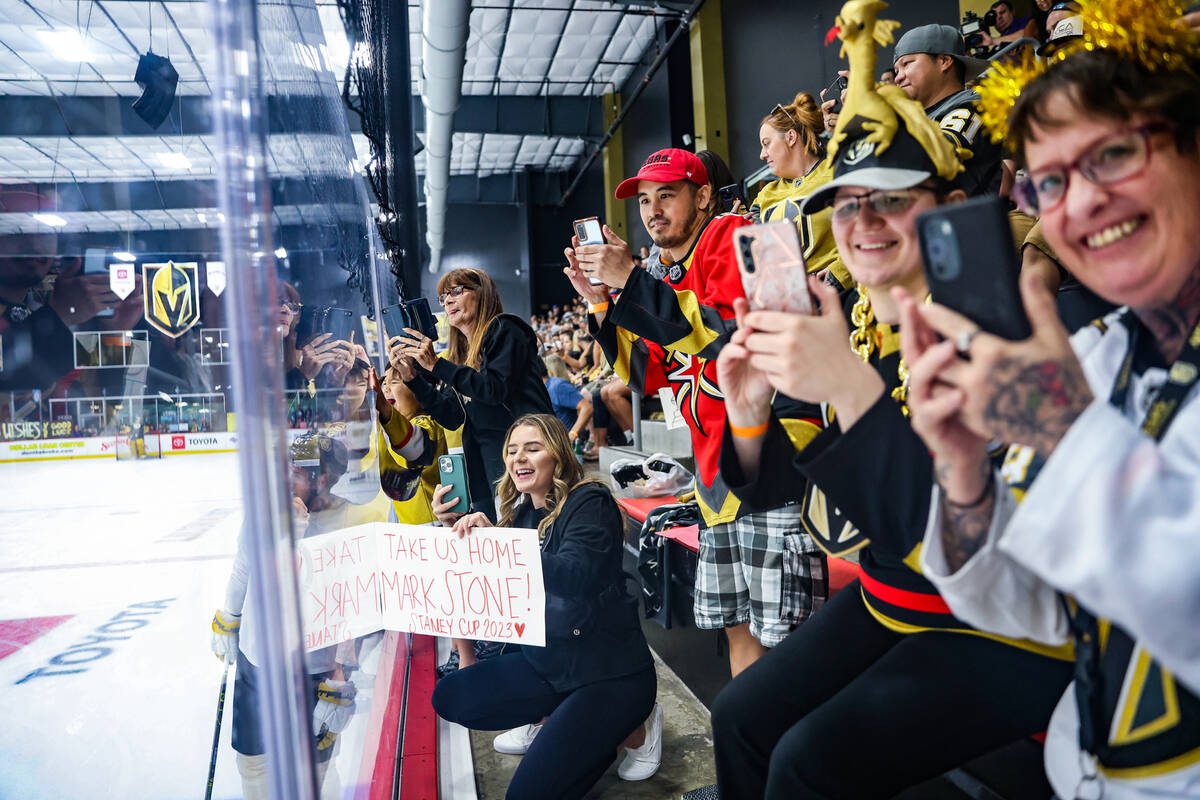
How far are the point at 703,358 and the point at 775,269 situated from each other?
0.75m

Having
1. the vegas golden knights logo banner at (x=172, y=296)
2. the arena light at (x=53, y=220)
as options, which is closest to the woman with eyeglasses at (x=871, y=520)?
the vegas golden knights logo banner at (x=172, y=296)

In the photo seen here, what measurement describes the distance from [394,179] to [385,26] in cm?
99

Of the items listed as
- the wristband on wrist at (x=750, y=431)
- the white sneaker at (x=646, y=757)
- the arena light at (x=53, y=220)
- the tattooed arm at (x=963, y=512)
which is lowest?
the white sneaker at (x=646, y=757)

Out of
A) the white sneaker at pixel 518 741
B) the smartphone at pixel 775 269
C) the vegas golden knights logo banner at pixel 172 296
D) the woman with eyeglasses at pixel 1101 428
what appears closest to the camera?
the woman with eyeglasses at pixel 1101 428

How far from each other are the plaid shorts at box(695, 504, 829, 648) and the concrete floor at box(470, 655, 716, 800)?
0.43 meters

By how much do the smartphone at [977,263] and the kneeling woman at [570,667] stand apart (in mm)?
1134

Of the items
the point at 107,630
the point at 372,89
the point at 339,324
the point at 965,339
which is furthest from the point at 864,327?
the point at 372,89

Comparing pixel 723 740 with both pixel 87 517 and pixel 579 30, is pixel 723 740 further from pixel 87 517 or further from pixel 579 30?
pixel 579 30

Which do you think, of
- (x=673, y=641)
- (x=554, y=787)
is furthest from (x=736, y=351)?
(x=673, y=641)

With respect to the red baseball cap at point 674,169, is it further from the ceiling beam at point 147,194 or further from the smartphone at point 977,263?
the smartphone at point 977,263

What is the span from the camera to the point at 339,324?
153 cm

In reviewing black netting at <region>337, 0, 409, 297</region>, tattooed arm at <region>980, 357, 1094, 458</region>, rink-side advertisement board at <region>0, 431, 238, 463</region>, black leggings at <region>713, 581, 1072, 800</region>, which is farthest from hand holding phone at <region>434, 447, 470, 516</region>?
black netting at <region>337, 0, 409, 297</region>

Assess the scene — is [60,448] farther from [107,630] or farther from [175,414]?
[107,630]

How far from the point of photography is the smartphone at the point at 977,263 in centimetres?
51
